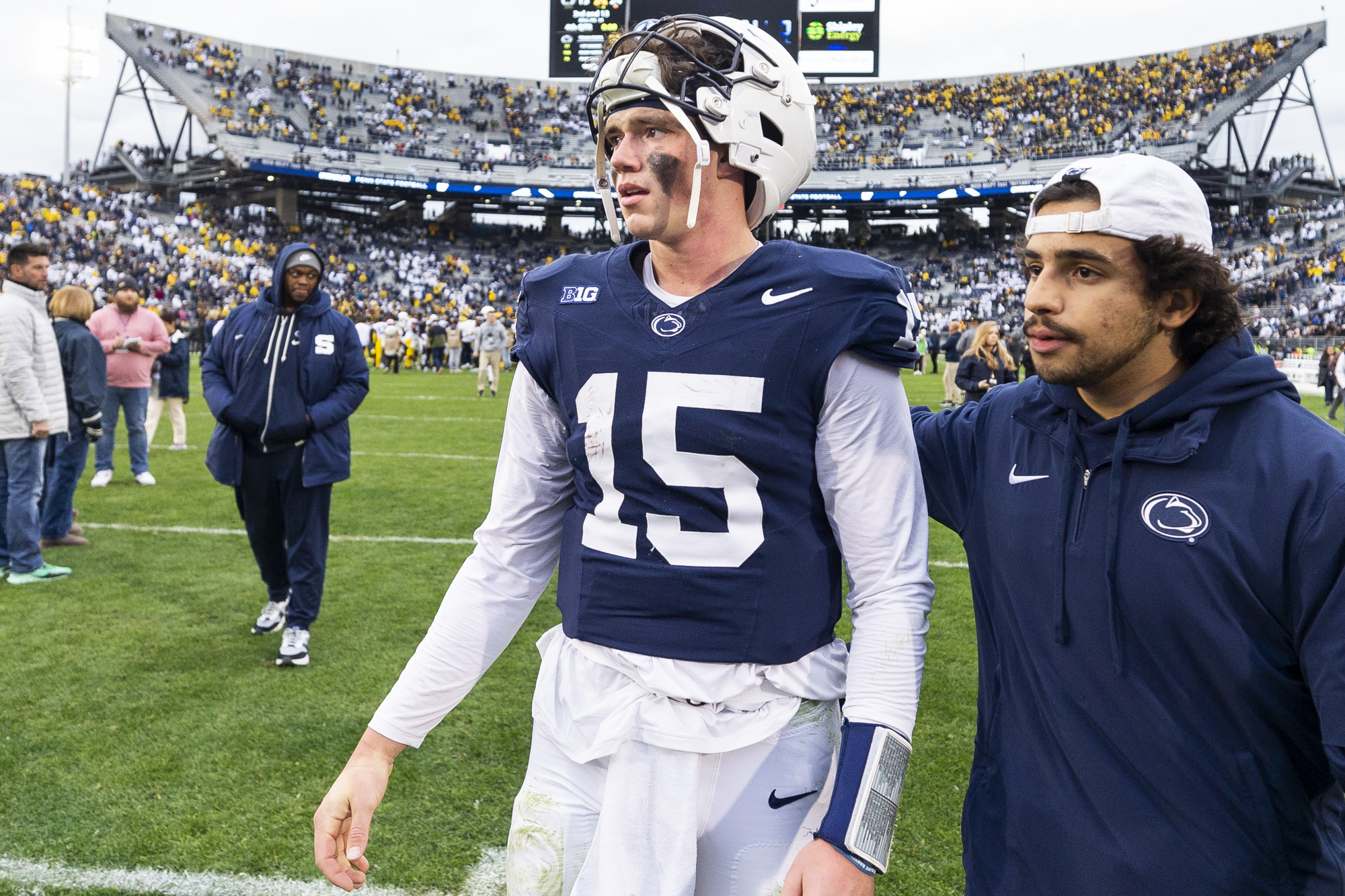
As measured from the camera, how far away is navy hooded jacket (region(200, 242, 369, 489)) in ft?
16.5

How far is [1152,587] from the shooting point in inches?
63.1

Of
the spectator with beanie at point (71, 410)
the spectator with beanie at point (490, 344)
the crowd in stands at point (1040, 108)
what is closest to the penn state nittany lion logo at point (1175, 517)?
the spectator with beanie at point (71, 410)

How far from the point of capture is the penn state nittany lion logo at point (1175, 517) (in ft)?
5.17

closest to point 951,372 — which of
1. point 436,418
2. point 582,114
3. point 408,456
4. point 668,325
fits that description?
point 436,418

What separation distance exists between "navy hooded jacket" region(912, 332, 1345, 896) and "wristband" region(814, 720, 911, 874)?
1.15ft

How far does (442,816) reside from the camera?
360 cm

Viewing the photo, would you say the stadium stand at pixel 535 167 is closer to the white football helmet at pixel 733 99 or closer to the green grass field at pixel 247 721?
→ the green grass field at pixel 247 721

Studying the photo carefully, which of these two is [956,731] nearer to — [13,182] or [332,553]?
[332,553]

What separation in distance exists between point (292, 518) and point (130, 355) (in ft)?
17.8

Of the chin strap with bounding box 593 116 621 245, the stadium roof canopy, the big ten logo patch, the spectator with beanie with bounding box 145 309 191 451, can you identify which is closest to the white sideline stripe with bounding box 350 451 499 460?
the spectator with beanie with bounding box 145 309 191 451

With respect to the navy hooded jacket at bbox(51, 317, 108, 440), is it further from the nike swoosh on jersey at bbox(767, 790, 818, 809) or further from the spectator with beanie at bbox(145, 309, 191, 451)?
the nike swoosh on jersey at bbox(767, 790, 818, 809)

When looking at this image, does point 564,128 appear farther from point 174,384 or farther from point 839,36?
point 174,384

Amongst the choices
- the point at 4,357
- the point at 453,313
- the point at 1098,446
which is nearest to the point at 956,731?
the point at 1098,446

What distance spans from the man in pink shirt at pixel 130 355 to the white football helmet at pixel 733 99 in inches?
348
